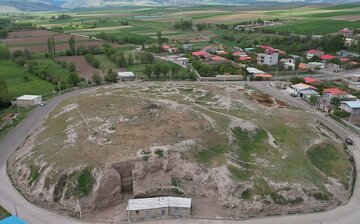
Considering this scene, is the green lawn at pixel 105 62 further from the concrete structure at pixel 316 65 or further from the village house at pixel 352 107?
the village house at pixel 352 107

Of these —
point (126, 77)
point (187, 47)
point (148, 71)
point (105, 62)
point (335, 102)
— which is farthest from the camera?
point (187, 47)

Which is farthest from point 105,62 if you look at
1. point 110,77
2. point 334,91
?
point 334,91

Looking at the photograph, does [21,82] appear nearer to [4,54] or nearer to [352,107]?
[4,54]

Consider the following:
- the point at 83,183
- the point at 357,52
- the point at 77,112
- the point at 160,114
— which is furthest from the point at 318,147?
the point at 357,52

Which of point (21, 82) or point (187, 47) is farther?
point (187, 47)

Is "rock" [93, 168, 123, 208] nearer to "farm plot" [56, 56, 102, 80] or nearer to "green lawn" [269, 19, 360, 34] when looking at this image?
"farm plot" [56, 56, 102, 80]

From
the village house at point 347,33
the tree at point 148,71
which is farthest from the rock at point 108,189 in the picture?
the village house at point 347,33
